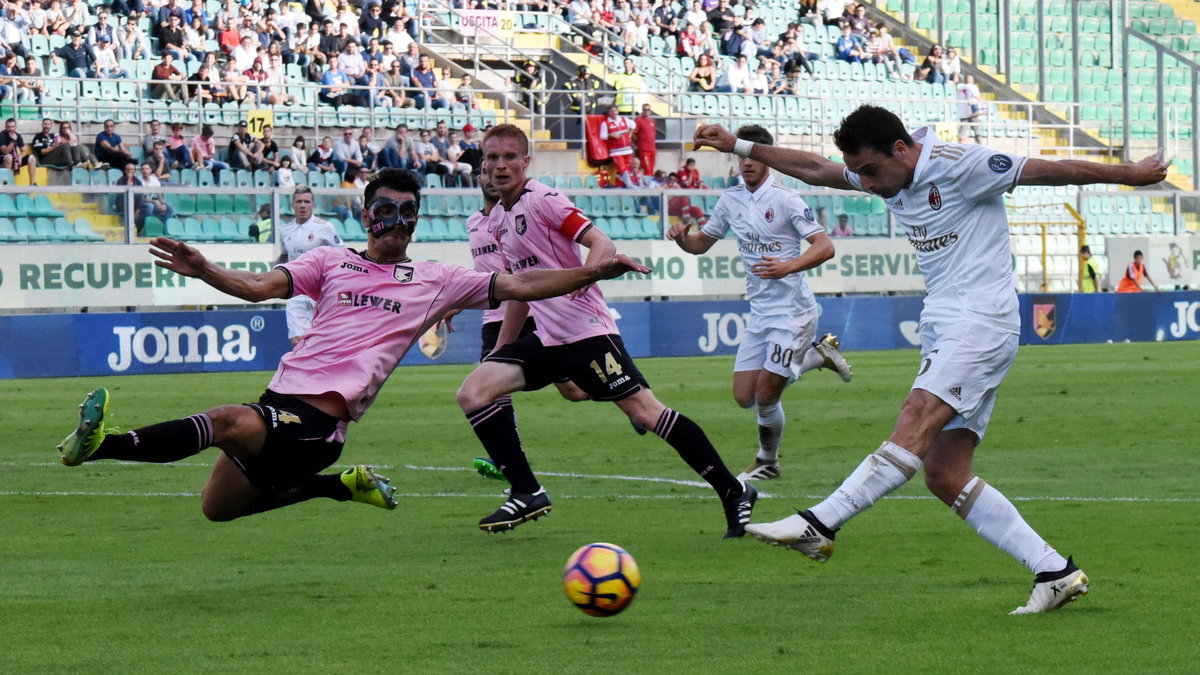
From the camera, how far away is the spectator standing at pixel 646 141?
3173 centimetres

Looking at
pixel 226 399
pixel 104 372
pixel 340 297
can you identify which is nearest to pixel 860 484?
pixel 340 297

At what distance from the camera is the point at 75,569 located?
8.32 m

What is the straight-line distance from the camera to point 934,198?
23.9 ft

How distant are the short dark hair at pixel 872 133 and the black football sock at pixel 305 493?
10.3ft

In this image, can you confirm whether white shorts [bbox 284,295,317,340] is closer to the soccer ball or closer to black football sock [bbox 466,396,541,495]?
black football sock [bbox 466,396,541,495]

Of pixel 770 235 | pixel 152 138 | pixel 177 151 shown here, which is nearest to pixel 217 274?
pixel 770 235

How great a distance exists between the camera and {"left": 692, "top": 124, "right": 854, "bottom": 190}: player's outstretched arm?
25.8ft

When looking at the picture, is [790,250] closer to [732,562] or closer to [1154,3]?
[732,562]

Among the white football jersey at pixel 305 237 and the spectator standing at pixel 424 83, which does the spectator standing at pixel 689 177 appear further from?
the white football jersey at pixel 305 237

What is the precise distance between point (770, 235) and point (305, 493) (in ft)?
15.8

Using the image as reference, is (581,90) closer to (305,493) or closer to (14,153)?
(14,153)

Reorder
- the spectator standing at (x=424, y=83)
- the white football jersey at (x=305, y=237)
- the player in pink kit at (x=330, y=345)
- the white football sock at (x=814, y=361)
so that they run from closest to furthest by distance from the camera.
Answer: the player in pink kit at (x=330, y=345) < the white football sock at (x=814, y=361) < the white football jersey at (x=305, y=237) < the spectator standing at (x=424, y=83)

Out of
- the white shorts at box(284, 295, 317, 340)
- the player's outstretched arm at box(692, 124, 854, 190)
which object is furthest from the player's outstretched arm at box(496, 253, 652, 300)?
the white shorts at box(284, 295, 317, 340)

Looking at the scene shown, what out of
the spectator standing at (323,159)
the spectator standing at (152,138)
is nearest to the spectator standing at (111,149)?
the spectator standing at (152,138)
